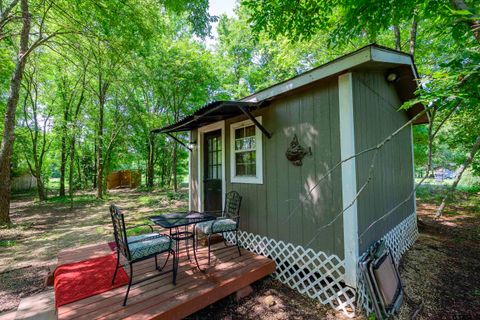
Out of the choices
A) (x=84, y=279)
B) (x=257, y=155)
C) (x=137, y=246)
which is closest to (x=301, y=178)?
(x=257, y=155)

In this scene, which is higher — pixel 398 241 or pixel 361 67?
pixel 361 67

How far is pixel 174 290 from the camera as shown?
237 cm

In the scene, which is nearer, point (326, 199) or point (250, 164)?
point (326, 199)

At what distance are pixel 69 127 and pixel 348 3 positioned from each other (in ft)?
36.2

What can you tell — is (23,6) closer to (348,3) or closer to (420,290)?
(348,3)

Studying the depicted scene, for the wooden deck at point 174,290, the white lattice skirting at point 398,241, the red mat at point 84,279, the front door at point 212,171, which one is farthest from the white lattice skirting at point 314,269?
the red mat at point 84,279

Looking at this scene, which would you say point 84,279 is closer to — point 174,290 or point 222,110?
point 174,290

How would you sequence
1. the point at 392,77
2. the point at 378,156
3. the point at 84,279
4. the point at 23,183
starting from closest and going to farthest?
the point at 84,279 < the point at 378,156 < the point at 392,77 < the point at 23,183

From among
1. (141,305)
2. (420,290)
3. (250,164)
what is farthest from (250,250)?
(420,290)

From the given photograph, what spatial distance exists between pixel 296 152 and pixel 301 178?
0.38 meters

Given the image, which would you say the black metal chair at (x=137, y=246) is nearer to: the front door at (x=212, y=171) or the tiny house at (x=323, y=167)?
the tiny house at (x=323, y=167)

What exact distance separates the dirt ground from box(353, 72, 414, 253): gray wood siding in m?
0.83

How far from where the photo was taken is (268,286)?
3074mm

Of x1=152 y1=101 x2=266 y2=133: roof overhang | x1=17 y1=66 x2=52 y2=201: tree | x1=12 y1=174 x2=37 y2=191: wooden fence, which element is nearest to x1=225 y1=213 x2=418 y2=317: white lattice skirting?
x1=152 y1=101 x2=266 y2=133: roof overhang
